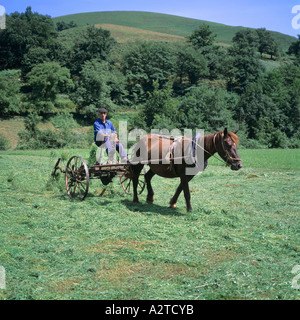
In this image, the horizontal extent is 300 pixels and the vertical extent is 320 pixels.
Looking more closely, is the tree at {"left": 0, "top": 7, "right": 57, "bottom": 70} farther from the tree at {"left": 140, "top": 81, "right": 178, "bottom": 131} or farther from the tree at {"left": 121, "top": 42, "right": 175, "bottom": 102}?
the tree at {"left": 140, "top": 81, "right": 178, "bottom": 131}

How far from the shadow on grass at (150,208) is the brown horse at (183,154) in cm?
20

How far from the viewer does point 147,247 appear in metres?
6.33

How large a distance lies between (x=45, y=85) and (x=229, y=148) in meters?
48.6

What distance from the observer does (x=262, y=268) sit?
17.6ft

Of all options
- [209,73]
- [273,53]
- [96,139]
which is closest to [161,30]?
[273,53]

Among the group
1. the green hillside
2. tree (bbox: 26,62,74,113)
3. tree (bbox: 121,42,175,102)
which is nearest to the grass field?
tree (bbox: 26,62,74,113)

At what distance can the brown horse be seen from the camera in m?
8.16

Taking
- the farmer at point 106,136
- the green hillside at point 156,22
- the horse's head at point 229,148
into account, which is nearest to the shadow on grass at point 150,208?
the farmer at point 106,136

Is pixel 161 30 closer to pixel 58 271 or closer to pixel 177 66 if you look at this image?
pixel 177 66

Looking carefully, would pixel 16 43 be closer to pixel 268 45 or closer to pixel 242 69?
pixel 242 69

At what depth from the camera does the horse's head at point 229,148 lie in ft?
26.5

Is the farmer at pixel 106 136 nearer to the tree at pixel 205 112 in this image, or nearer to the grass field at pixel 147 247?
the grass field at pixel 147 247

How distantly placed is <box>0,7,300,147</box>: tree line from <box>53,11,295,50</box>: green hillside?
31424 mm

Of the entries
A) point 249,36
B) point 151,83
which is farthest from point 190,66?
point 249,36
